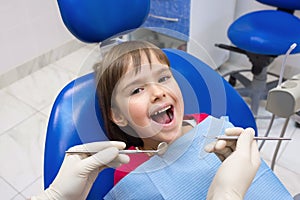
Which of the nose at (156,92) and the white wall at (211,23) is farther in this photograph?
the white wall at (211,23)

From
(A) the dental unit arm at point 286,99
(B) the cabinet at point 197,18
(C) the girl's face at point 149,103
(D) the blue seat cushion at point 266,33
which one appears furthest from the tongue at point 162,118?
(D) the blue seat cushion at point 266,33

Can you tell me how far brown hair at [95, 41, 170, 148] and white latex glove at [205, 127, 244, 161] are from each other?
0.64 feet

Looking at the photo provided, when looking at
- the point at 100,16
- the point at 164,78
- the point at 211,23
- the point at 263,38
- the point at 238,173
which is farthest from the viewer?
the point at 211,23

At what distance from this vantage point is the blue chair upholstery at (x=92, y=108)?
943mm

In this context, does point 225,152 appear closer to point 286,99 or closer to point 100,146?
point 286,99

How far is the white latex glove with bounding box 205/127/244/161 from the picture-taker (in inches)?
31.7

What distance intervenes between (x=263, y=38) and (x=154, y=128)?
1.14m

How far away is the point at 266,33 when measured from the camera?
1783 millimetres

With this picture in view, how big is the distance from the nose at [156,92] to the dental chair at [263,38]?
107 centimetres

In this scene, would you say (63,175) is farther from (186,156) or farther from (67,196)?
(186,156)

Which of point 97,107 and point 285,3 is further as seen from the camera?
point 285,3

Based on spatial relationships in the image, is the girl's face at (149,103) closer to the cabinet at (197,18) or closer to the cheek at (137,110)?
the cheek at (137,110)

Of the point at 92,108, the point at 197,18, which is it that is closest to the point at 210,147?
the point at 92,108

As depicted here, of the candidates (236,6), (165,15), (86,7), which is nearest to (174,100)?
(86,7)
